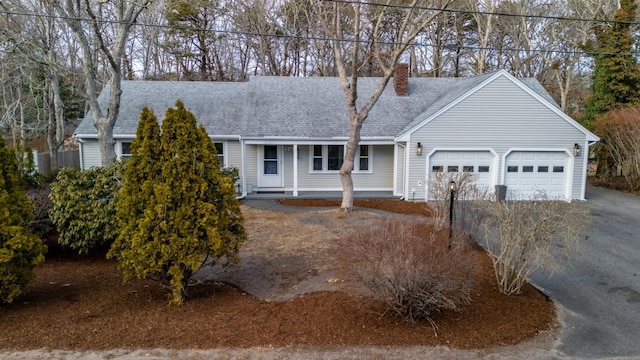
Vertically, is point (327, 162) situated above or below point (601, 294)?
above

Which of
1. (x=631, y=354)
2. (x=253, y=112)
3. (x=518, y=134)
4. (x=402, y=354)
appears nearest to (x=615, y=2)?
(x=518, y=134)

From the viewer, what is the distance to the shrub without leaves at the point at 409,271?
16.0ft

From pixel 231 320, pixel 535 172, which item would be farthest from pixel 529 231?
pixel 535 172

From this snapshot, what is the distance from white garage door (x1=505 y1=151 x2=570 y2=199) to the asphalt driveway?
154 inches

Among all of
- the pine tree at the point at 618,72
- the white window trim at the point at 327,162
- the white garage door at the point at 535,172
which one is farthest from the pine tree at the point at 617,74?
the white window trim at the point at 327,162

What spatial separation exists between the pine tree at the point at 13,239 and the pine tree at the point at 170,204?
1.03m

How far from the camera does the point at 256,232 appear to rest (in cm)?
1036

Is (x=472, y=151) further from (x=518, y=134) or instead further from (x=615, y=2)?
(x=615, y=2)

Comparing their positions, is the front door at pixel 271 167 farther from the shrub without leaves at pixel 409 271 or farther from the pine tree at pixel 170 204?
the shrub without leaves at pixel 409 271

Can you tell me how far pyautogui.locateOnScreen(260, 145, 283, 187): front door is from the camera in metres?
17.1

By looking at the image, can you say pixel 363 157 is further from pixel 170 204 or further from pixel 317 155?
pixel 170 204

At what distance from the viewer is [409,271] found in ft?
15.8

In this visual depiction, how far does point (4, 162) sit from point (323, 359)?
5.03 meters

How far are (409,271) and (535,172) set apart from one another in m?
13.1
